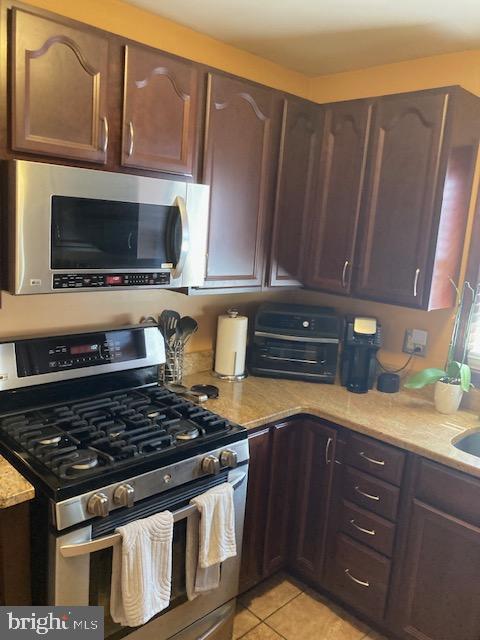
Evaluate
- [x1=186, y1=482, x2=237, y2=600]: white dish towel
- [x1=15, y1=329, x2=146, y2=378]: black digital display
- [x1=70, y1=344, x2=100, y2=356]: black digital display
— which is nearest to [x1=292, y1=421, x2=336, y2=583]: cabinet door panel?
[x1=186, y1=482, x2=237, y2=600]: white dish towel

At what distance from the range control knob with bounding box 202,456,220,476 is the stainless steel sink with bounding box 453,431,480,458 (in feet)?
3.29

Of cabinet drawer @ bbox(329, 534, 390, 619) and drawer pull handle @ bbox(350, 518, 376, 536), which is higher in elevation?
drawer pull handle @ bbox(350, 518, 376, 536)

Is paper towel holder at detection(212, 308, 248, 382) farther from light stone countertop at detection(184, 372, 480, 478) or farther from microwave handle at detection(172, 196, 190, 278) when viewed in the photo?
microwave handle at detection(172, 196, 190, 278)

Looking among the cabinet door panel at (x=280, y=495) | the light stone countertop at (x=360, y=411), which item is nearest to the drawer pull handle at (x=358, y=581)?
the cabinet door panel at (x=280, y=495)

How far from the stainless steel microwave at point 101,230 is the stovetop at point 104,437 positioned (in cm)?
45

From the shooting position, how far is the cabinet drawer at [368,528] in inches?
81.1

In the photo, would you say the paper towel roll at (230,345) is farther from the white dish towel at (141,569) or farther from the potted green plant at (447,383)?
the white dish towel at (141,569)

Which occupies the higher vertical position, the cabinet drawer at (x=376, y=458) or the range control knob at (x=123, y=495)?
the range control knob at (x=123, y=495)

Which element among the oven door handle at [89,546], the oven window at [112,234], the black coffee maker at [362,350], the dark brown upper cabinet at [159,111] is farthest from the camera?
the black coffee maker at [362,350]

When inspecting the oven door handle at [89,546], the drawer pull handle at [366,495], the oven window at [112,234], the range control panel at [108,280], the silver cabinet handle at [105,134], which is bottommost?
the drawer pull handle at [366,495]

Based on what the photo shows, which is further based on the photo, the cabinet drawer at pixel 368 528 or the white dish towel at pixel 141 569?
the cabinet drawer at pixel 368 528

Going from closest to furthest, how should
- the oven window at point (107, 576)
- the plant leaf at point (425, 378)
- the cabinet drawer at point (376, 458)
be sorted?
the oven window at point (107, 576), the cabinet drawer at point (376, 458), the plant leaf at point (425, 378)

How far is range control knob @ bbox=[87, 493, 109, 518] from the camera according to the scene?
1455 millimetres

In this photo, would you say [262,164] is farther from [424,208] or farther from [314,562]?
[314,562]
